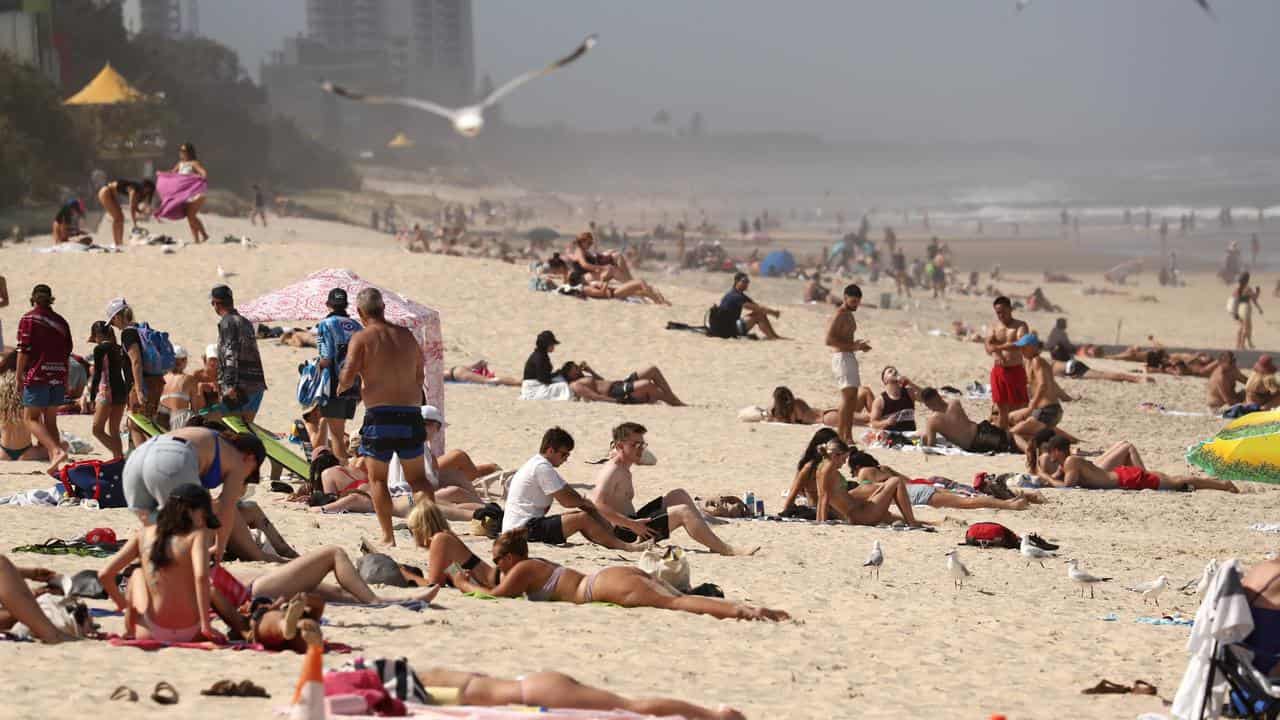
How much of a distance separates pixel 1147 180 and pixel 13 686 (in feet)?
370

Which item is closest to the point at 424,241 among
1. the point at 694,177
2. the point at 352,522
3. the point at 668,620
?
the point at 352,522

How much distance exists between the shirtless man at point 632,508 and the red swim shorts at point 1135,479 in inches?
166

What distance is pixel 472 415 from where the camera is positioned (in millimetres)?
14422

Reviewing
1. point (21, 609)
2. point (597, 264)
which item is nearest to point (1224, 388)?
point (597, 264)

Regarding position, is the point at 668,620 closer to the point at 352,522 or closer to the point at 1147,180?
the point at 352,522

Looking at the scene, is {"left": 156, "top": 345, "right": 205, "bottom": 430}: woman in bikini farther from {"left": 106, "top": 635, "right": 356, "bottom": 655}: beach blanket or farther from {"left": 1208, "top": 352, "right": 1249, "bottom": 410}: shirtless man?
{"left": 1208, "top": 352, "right": 1249, "bottom": 410}: shirtless man

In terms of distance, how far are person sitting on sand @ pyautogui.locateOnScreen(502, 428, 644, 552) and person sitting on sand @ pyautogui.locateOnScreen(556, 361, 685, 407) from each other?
6711 mm

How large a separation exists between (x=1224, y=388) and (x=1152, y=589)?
869 cm

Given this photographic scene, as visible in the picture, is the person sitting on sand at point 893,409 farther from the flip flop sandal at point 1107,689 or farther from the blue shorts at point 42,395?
the flip flop sandal at point 1107,689

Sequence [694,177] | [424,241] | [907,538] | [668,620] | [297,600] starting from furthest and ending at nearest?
[694,177] → [424,241] → [907,538] → [668,620] → [297,600]

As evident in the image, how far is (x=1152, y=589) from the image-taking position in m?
8.21

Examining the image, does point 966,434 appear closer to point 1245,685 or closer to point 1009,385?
point 1009,385

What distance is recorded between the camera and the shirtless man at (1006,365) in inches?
502

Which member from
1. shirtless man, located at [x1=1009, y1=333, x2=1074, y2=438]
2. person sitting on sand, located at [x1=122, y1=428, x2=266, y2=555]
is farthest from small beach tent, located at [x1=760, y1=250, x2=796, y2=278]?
person sitting on sand, located at [x1=122, y1=428, x2=266, y2=555]
